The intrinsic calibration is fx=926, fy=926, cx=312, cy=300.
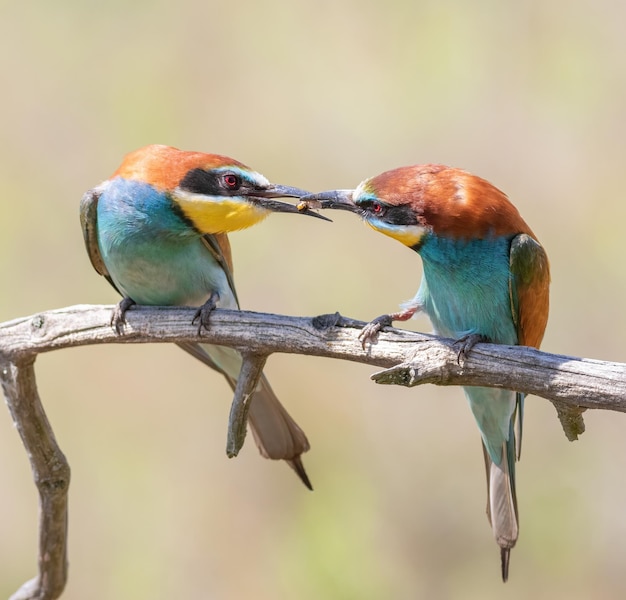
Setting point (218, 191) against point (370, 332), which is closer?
point (370, 332)

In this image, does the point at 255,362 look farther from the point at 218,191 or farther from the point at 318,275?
the point at 318,275

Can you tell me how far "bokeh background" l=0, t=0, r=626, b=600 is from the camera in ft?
10.4

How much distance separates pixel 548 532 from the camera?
3.10 m

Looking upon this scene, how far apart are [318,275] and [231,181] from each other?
4.17ft

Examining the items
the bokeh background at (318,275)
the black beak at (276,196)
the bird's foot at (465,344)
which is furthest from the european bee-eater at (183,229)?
the bokeh background at (318,275)

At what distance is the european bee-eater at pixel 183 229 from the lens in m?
2.18

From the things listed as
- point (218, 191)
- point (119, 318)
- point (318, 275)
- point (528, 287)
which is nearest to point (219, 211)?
point (218, 191)

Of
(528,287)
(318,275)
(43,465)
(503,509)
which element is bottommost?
(503,509)

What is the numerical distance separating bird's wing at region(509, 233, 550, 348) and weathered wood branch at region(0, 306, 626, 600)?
1.01 ft

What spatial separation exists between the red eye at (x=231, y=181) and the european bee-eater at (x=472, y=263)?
0.18m

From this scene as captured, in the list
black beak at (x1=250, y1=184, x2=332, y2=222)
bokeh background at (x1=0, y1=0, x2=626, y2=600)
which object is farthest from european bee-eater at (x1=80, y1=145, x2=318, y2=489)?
bokeh background at (x1=0, y1=0, x2=626, y2=600)

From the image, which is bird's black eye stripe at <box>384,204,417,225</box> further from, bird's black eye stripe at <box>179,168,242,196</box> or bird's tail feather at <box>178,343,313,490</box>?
bird's tail feather at <box>178,343,313,490</box>

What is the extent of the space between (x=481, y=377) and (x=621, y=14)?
2.20m

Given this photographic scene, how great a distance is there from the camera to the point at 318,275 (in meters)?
3.42
